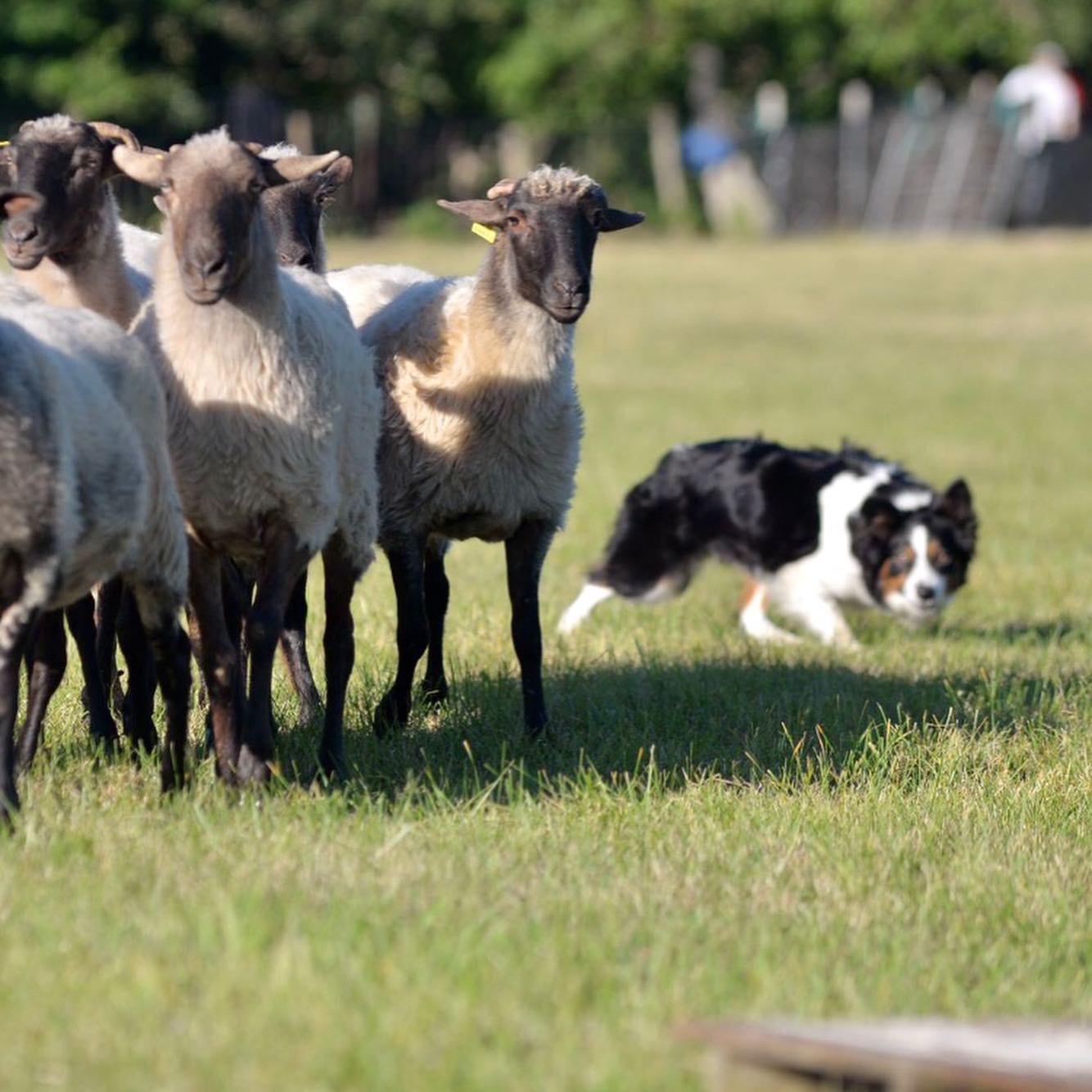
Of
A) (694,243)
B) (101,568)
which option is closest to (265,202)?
(101,568)

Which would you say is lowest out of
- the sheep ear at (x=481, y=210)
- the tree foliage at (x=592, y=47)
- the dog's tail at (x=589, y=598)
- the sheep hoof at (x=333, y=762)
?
the sheep hoof at (x=333, y=762)

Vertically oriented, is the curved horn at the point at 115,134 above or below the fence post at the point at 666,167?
below

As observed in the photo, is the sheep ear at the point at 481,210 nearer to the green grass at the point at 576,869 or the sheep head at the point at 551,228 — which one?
the sheep head at the point at 551,228

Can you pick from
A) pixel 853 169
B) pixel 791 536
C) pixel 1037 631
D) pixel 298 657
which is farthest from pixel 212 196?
pixel 853 169

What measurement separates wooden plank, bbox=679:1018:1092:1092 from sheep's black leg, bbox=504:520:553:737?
3704 mm

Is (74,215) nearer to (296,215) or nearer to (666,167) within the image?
(296,215)

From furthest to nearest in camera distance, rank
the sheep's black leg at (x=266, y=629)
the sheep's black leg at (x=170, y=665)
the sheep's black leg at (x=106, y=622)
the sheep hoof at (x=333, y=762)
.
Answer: the sheep's black leg at (x=106, y=622) < the sheep hoof at (x=333, y=762) < the sheep's black leg at (x=266, y=629) < the sheep's black leg at (x=170, y=665)

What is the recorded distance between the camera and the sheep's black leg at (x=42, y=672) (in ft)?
20.2

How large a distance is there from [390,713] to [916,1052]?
4.09 m

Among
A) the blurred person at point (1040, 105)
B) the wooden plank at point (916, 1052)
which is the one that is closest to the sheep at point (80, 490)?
the wooden plank at point (916, 1052)

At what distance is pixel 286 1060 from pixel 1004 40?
47071 mm

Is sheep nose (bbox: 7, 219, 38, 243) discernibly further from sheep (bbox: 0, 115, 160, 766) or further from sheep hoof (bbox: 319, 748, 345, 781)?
sheep hoof (bbox: 319, 748, 345, 781)

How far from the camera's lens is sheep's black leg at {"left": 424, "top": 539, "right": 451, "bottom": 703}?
306 inches

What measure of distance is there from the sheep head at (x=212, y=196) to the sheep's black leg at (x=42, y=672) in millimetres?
1145
